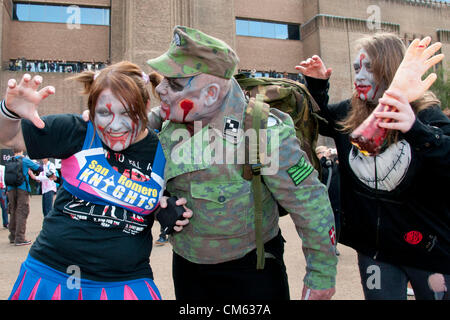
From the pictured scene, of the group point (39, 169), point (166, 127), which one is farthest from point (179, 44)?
point (39, 169)

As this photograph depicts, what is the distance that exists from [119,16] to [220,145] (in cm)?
2700

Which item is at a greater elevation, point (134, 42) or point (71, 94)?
point (134, 42)

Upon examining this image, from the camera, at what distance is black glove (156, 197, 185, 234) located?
6.53 feet

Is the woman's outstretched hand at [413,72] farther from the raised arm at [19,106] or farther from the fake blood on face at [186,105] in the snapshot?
the raised arm at [19,106]

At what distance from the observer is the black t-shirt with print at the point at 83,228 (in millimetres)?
1940

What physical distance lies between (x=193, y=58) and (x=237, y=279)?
1.22 meters

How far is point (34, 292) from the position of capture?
188cm

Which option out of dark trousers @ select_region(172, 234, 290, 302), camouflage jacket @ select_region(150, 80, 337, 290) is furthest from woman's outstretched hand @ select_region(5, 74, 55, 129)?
dark trousers @ select_region(172, 234, 290, 302)

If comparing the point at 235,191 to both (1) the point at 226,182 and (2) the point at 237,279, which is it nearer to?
(1) the point at 226,182

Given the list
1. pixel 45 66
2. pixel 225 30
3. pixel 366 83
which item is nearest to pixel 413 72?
pixel 366 83

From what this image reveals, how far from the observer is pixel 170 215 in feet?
6.57

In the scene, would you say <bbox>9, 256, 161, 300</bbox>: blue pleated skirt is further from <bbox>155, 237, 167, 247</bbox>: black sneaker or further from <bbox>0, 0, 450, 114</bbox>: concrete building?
<bbox>0, 0, 450, 114</bbox>: concrete building

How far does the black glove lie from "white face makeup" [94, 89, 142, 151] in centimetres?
40
